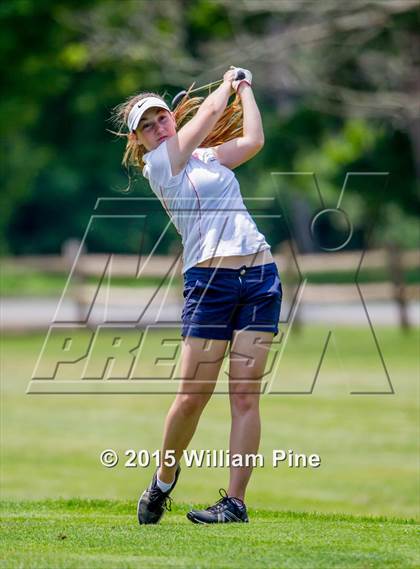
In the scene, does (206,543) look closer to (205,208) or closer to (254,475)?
(205,208)

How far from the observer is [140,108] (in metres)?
6.26

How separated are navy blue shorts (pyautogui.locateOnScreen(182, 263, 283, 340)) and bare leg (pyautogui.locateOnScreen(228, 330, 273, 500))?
0.21ft

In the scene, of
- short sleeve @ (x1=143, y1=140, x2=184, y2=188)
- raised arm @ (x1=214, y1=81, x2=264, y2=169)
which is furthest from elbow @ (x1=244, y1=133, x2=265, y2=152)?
short sleeve @ (x1=143, y1=140, x2=184, y2=188)

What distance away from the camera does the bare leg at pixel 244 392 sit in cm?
619

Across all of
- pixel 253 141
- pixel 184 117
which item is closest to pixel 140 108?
pixel 184 117

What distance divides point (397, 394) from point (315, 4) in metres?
8.01

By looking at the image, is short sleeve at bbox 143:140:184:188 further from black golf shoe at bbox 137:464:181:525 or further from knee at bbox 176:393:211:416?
black golf shoe at bbox 137:464:181:525

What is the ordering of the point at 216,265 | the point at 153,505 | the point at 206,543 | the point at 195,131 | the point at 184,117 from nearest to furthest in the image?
the point at 206,543
the point at 195,131
the point at 216,265
the point at 153,505
the point at 184,117

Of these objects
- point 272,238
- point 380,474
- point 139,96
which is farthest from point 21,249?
point 139,96

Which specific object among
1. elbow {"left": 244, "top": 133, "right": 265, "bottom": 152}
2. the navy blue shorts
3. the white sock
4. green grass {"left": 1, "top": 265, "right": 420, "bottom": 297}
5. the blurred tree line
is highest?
elbow {"left": 244, "top": 133, "right": 265, "bottom": 152}

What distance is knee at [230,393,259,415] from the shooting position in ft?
20.6

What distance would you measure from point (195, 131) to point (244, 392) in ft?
4.05

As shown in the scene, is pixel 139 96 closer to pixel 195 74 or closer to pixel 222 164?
pixel 222 164

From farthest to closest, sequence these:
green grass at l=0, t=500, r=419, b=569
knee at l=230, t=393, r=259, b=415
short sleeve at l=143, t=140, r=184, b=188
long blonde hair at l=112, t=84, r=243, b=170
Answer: long blonde hair at l=112, t=84, r=243, b=170 → knee at l=230, t=393, r=259, b=415 → short sleeve at l=143, t=140, r=184, b=188 → green grass at l=0, t=500, r=419, b=569
